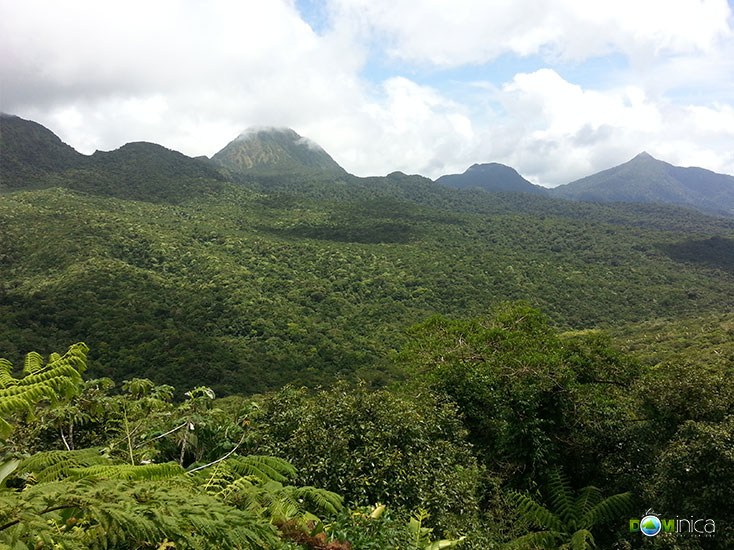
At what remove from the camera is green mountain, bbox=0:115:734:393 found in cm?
5056

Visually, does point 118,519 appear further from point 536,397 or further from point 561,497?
point 536,397

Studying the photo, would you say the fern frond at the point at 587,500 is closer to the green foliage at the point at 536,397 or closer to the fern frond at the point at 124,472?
the green foliage at the point at 536,397

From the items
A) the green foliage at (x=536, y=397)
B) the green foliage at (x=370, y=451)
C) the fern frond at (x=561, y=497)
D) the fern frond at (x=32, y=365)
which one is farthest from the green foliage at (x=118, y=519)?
the green foliage at (x=536, y=397)

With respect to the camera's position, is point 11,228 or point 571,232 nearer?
point 11,228

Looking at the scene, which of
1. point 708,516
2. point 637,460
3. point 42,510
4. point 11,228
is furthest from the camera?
point 11,228

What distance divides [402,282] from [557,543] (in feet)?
248

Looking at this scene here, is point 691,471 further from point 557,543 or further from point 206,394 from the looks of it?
point 206,394

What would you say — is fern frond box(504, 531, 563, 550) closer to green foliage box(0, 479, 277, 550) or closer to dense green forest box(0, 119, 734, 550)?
dense green forest box(0, 119, 734, 550)

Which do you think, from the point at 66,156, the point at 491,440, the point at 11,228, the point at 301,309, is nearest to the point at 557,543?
the point at 491,440

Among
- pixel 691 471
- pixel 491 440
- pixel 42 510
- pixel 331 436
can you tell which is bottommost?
pixel 491 440

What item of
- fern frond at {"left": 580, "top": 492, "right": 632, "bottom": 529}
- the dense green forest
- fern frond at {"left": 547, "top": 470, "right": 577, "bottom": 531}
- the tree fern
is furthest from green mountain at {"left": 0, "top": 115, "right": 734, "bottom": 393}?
the tree fern

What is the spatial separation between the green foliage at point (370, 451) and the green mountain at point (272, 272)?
20.6 metres

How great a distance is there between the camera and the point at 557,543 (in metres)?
6.00
